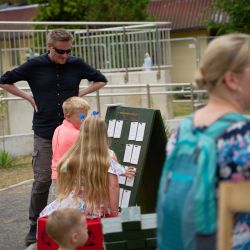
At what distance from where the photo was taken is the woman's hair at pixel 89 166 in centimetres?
547

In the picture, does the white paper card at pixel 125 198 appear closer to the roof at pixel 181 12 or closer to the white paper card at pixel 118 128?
the white paper card at pixel 118 128

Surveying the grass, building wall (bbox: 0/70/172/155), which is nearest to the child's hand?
the grass

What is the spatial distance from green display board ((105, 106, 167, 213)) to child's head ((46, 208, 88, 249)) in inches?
74.7

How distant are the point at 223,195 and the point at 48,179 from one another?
421 centimetres

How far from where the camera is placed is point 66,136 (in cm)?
647

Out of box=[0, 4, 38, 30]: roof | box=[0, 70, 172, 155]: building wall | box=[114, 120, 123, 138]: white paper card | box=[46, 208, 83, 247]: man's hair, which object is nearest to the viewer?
box=[46, 208, 83, 247]: man's hair

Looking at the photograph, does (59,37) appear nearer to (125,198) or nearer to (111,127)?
(111,127)

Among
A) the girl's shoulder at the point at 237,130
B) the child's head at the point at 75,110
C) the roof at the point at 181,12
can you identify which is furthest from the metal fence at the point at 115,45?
the roof at the point at 181,12

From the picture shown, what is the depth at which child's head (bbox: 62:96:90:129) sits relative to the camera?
6434 millimetres

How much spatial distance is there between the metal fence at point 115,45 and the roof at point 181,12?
19.6m

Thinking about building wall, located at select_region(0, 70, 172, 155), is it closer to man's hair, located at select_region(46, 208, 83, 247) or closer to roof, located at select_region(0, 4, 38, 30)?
man's hair, located at select_region(46, 208, 83, 247)

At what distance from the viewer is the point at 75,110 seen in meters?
6.44

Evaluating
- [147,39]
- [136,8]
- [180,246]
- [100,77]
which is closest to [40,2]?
[136,8]

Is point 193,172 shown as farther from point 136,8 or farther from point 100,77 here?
point 136,8
